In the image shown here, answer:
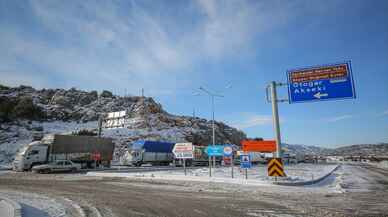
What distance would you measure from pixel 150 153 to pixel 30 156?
18.1m

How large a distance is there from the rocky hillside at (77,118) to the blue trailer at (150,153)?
31.9 feet

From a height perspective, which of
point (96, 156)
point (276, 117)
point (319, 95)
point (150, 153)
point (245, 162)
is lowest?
point (245, 162)

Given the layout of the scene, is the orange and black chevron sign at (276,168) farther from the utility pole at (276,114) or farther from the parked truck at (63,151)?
the parked truck at (63,151)

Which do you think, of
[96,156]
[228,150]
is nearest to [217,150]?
[228,150]

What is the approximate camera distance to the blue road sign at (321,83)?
16.4m

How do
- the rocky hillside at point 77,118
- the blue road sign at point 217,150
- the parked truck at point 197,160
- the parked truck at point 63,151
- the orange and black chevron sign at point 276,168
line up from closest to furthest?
1. the orange and black chevron sign at point 276,168
2. the blue road sign at point 217,150
3. the parked truck at point 63,151
4. the parked truck at point 197,160
5. the rocky hillside at point 77,118

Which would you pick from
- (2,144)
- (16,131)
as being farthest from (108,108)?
(2,144)

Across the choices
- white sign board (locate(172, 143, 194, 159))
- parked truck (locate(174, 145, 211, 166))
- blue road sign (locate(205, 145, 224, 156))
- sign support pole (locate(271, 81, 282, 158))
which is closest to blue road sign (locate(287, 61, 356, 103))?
sign support pole (locate(271, 81, 282, 158))

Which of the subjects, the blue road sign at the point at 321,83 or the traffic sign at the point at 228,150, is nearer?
the blue road sign at the point at 321,83

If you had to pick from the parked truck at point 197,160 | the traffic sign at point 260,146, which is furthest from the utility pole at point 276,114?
the parked truck at point 197,160

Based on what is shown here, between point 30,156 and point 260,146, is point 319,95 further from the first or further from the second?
point 30,156

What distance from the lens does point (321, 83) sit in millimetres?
16781

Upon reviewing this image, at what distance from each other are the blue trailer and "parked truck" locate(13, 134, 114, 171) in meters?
5.14

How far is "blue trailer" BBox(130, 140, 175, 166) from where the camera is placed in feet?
133
